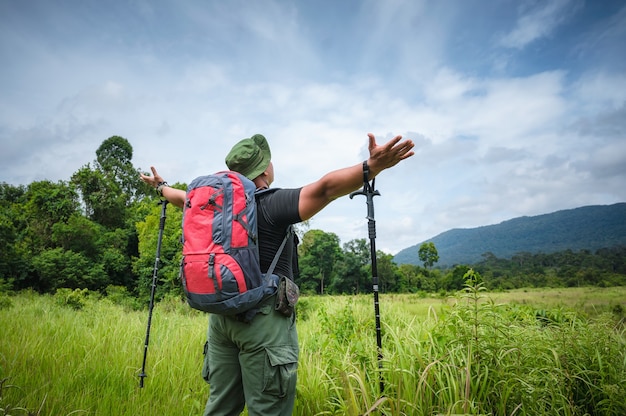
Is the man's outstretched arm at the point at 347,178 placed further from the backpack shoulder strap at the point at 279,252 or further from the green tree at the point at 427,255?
the green tree at the point at 427,255

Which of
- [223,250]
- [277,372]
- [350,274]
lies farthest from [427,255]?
[223,250]

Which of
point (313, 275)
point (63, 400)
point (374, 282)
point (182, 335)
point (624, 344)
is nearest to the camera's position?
point (374, 282)

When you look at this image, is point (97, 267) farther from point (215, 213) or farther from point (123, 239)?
point (215, 213)

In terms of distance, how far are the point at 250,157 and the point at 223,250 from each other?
0.67m

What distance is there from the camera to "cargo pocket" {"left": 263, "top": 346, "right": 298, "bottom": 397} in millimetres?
1669

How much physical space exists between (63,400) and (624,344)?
4.78 meters

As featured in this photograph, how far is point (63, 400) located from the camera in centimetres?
293

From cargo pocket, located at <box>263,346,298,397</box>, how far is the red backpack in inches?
11.7

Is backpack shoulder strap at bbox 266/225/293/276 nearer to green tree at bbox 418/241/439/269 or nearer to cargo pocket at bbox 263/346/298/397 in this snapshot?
cargo pocket at bbox 263/346/298/397

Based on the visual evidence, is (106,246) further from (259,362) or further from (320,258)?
(259,362)

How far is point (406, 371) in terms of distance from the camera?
183 cm

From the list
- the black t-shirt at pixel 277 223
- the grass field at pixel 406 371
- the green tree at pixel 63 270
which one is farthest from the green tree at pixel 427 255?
the black t-shirt at pixel 277 223

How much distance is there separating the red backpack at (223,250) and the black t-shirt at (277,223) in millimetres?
63

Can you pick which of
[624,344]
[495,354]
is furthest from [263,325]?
[624,344]
